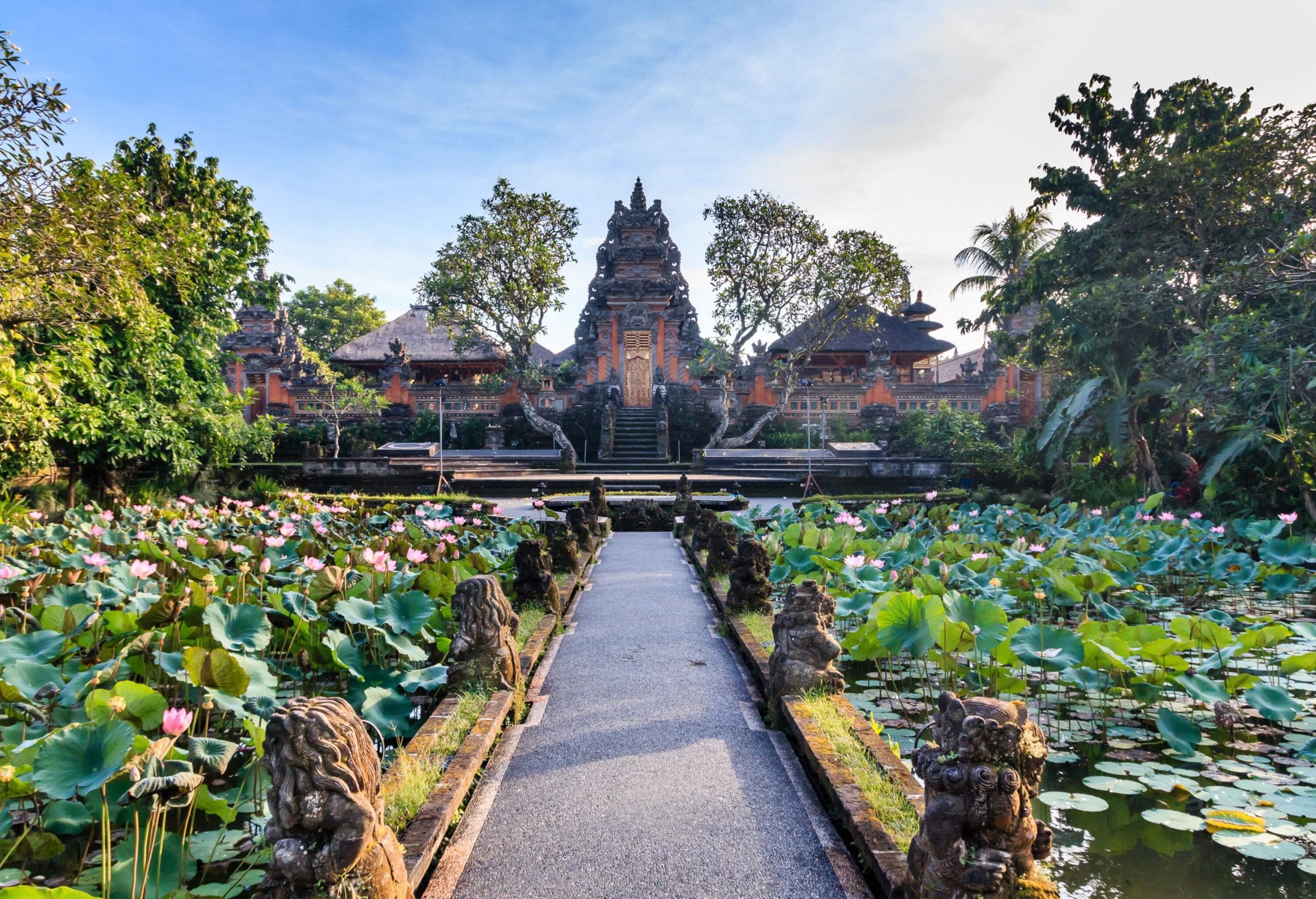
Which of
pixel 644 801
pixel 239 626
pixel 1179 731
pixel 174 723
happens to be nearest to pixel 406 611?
pixel 239 626

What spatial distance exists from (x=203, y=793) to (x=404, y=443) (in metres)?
22.2

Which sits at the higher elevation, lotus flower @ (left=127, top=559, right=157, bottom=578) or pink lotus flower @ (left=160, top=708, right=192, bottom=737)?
lotus flower @ (left=127, top=559, right=157, bottom=578)

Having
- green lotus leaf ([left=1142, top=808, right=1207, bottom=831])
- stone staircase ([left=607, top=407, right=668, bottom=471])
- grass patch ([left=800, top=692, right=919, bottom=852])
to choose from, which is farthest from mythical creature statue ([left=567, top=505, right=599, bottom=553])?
stone staircase ([left=607, top=407, right=668, bottom=471])

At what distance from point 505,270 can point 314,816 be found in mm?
20427

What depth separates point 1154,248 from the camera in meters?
12.1

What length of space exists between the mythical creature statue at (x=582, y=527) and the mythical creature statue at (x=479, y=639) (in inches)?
177

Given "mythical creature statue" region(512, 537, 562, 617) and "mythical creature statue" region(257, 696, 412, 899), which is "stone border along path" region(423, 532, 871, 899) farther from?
"mythical creature statue" region(512, 537, 562, 617)

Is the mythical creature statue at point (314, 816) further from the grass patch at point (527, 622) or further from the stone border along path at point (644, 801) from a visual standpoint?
the grass patch at point (527, 622)

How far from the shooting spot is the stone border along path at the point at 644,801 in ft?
7.72

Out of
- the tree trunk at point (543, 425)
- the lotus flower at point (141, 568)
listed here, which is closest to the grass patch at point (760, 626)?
the lotus flower at point (141, 568)

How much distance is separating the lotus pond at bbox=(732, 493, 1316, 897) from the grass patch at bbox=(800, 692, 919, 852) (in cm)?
35

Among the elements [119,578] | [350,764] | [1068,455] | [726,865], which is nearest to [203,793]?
[350,764]

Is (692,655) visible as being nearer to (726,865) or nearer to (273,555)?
(726,865)

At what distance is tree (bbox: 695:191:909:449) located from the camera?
20891 millimetres
